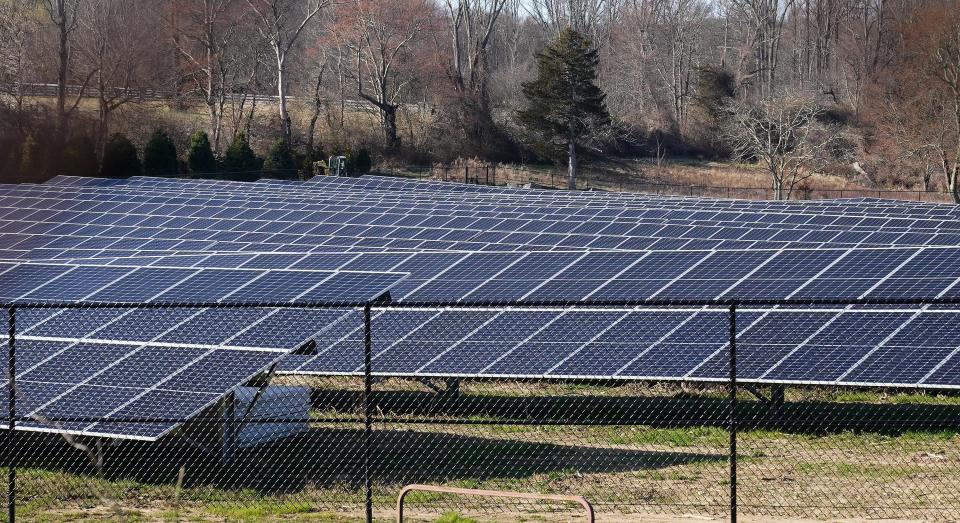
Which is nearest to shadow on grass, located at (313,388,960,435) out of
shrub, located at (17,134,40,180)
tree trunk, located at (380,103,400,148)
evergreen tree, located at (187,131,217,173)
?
shrub, located at (17,134,40,180)

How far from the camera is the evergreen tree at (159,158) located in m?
56.0

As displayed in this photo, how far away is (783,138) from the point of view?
185ft

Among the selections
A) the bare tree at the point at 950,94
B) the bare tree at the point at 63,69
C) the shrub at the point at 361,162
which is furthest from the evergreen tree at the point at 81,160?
the bare tree at the point at 950,94

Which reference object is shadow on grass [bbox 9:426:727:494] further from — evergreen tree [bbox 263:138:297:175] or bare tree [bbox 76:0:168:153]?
bare tree [bbox 76:0:168:153]

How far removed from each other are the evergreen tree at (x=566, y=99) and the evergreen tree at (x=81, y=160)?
29032 millimetres

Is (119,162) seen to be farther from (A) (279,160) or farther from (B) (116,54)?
(B) (116,54)

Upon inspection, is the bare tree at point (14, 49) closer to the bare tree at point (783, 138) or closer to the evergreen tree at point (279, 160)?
the evergreen tree at point (279, 160)

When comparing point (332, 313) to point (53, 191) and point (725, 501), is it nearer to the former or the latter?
point (725, 501)

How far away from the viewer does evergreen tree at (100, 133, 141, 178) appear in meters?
53.6

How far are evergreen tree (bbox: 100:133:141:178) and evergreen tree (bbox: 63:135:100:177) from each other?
0.96 m

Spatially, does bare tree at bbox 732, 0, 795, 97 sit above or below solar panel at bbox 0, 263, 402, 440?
above

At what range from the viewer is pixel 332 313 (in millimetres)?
Result: 16547

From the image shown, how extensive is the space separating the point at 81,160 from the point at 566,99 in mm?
31642

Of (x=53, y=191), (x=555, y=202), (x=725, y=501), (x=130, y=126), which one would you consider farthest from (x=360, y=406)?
(x=130, y=126)
